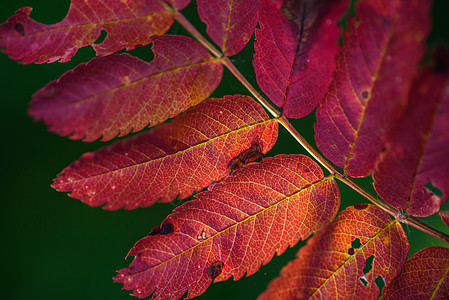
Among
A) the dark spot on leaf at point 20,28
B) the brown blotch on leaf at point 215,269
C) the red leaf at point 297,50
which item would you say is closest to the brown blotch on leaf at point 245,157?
the red leaf at point 297,50

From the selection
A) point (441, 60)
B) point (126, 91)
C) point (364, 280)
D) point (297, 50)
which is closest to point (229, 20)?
point (297, 50)

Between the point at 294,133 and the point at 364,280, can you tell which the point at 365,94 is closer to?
the point at 294,133

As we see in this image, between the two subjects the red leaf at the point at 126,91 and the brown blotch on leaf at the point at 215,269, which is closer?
the red leaf at the point at 126,91

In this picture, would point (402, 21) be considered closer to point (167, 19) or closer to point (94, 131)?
point (167, 19)

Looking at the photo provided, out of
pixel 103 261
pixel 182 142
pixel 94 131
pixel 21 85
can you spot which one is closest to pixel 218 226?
pixel 182 142

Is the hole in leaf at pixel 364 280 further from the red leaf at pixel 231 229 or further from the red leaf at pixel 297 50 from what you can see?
the red leaf at pixel 297 50
